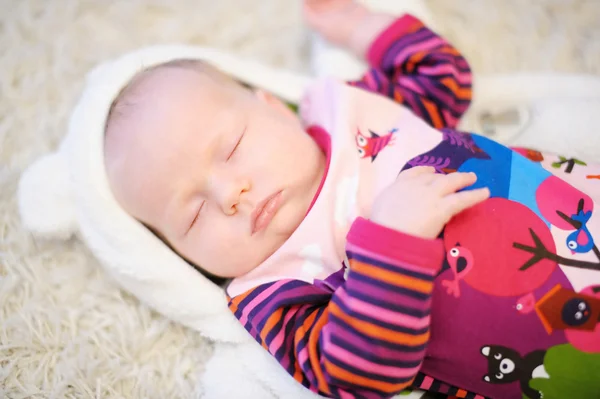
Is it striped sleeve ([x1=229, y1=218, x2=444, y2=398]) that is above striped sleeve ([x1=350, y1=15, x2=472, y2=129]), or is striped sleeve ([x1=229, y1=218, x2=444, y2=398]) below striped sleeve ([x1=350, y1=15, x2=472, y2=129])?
below

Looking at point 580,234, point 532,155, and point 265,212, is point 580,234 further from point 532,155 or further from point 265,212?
point 265,212

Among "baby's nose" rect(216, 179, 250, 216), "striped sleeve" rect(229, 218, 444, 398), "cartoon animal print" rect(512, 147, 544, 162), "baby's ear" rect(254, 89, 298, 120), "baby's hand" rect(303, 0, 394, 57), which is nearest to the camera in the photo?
"striped sleeve" rect(229, 218, 444, 398)

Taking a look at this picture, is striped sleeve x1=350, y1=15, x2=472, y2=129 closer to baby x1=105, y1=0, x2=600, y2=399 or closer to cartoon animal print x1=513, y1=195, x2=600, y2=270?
baby x1=105, y1=0, x2=600, y2=399

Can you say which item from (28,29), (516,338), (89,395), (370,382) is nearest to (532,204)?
(516,338)

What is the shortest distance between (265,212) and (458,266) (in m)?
0.32

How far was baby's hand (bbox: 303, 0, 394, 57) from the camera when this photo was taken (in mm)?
1225

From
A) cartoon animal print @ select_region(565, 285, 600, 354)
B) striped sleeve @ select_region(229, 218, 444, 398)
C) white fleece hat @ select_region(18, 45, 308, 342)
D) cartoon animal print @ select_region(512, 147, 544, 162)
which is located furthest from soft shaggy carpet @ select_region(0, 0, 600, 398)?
cartoon animal print @ select_region(565, 285, 600, 354)

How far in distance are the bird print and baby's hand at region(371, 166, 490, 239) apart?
0.48 feet

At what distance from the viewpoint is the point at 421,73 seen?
117cm

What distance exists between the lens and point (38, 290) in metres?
1.03

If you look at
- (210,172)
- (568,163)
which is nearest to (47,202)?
(210,172)

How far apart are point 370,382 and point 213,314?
0.33m

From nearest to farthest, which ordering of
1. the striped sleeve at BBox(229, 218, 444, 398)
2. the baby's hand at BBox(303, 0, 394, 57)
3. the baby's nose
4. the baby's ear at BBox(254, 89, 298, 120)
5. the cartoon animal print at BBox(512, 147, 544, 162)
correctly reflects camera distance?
the striped sleeve at BBox(229, 218, 444, 398)
the baby's nose
the cartoon animal print at BBox(512, 147, 544, 162)
the baby's ear at BBox(254, 89, 298, 120)
the baby's hand at BBox(303, 0, 394, 57)

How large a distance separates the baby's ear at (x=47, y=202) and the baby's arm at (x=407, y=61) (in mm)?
641
